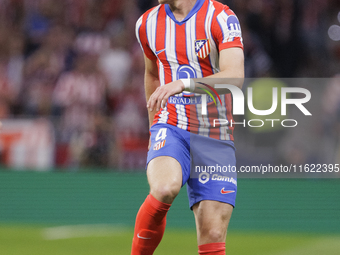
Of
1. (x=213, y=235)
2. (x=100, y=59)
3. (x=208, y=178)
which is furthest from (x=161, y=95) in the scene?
(x=100, y=59)

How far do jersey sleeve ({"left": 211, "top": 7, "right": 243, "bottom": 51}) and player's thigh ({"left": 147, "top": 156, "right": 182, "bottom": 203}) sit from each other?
83 centimetres

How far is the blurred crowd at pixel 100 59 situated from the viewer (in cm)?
855

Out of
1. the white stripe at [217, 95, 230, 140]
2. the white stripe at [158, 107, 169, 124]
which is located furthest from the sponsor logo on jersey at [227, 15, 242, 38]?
the white stripe at [158, 107, 169, 124]

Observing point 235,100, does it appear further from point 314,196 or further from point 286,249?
point 314,196

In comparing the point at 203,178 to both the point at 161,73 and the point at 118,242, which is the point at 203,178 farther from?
the point at 118,242

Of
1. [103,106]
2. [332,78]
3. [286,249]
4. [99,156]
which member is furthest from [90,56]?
[286,249]

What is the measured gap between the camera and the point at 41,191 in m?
8.52

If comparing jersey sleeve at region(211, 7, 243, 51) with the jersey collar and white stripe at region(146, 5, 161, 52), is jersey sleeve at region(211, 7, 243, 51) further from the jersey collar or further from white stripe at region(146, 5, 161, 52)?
white stripe at region(146, 5, 161, 52)

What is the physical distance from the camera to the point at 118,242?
22.4 ft

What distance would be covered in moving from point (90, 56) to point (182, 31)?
23.2 ft

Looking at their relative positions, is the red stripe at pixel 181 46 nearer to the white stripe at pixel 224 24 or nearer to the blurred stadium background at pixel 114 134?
the white stripe at pixel 224 24

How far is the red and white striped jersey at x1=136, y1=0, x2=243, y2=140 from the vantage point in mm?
3655

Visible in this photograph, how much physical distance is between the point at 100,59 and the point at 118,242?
474 centimetres

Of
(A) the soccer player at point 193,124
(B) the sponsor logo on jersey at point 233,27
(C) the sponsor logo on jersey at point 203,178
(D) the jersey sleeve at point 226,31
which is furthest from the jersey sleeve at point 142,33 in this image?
(C) the sponsor logo on jersey at point 203,178
